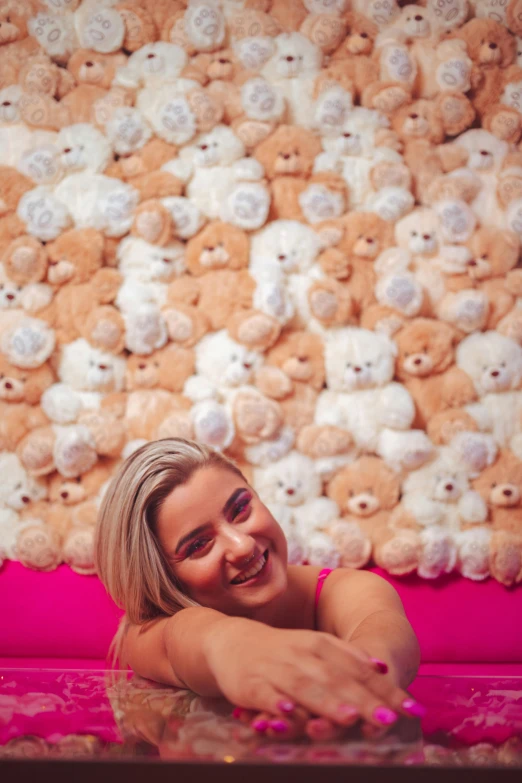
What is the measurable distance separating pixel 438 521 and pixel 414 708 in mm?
1294

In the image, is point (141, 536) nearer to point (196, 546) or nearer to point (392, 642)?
point (196, 546)

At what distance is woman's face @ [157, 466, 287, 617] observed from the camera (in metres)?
0.93

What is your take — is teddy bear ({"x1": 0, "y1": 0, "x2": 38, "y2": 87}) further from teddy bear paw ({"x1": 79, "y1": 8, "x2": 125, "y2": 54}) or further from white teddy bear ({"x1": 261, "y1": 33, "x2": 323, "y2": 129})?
white teddy bear ({"x1": 261, "y1": 33, "x2": 323, "y2": 129})

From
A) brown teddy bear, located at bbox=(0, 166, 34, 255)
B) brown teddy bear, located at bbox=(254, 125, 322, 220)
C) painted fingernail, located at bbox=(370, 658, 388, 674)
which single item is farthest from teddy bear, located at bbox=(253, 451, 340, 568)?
painted fingernail, located at bbox=(370, 658, 388, 674)

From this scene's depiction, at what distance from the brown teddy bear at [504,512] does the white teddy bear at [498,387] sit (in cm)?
5

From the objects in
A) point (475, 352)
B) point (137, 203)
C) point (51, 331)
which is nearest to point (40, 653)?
point (51, 331)

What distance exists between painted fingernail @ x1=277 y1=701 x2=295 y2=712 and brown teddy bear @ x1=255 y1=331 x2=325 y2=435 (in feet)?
4.35

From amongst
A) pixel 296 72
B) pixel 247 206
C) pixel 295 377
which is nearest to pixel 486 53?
pixel 296 72

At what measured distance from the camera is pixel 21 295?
1.91 meters

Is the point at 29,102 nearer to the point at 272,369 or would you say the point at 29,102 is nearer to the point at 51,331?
the point at 51,331

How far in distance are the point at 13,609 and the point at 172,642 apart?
116cm

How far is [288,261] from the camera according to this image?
1.88m

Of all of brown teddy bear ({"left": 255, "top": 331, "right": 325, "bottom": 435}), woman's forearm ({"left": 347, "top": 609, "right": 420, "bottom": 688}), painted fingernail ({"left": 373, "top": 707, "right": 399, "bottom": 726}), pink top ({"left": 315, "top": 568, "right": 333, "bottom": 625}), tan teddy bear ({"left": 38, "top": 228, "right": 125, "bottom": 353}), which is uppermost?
painted fingernail ({"left": 373, "top": 707, "right": 399, "bottom": 726})

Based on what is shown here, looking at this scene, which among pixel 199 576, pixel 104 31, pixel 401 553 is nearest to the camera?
pixel 199 576
